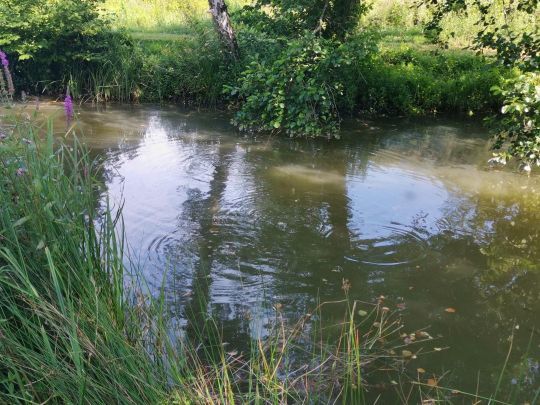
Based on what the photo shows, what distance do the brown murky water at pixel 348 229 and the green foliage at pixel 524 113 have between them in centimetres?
114

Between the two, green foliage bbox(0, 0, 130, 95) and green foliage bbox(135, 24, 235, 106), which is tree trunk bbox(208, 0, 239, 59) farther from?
green foliage bbox(0, 0, 130, 95)

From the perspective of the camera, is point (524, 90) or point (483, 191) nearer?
point (524, 90)

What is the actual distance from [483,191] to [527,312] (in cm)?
313

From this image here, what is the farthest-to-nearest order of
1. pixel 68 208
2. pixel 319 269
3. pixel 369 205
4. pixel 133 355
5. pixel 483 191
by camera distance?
pixel 483 191, pixel 369 205, pixel 319 269, pixel 68 208, pixel 133 355

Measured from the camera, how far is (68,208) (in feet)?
10.4

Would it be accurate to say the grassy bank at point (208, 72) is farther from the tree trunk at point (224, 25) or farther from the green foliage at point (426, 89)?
the tree trunk at point (224, 25)

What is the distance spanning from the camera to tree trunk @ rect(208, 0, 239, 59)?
11.8 metres

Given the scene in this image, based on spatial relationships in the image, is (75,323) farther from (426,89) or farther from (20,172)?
(426,89)

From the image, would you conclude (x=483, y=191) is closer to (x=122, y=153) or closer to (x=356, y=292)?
(x=356, y=292)

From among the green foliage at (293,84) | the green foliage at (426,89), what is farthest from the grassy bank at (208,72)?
the green foliage at (293,84)

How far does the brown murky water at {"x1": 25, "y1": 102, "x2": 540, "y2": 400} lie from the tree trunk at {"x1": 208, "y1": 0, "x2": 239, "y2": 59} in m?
2.29

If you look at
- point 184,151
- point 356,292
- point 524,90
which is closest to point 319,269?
point 356,292

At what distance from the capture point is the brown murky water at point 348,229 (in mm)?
4762

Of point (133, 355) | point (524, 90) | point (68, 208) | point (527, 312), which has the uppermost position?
point (524, 90)
